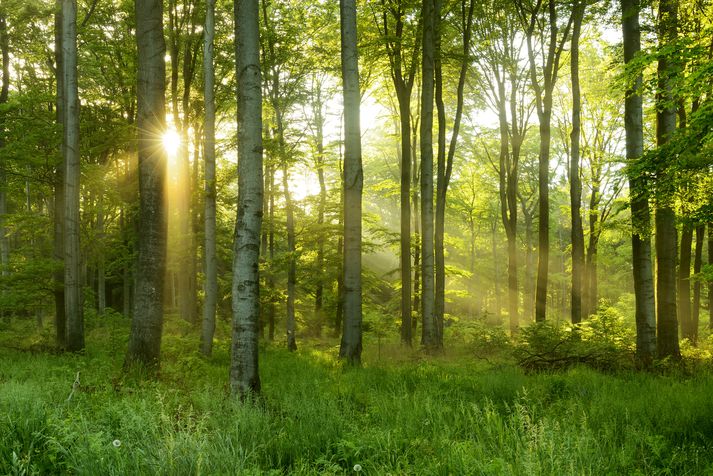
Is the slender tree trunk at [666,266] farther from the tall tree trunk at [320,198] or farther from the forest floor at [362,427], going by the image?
the tall tree trunk at [320,198]

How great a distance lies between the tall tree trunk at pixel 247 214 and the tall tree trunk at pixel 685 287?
47.1 feet

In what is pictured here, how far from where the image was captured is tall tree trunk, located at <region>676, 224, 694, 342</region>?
47.4 feet

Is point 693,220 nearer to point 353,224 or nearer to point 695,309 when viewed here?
point 353,224

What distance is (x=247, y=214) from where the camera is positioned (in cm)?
595

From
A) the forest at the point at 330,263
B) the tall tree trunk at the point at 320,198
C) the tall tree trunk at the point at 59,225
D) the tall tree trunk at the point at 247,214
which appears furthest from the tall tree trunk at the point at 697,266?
the tall tree trunk at the point at 59,225

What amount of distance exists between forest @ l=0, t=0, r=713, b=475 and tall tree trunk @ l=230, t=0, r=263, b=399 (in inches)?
1.2

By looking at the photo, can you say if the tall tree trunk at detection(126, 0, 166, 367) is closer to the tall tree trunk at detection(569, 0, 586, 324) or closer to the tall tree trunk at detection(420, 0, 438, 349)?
the tall tree trunk at detection(420, 0, 438, 349)

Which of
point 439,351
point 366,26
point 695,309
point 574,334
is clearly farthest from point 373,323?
point 695,309

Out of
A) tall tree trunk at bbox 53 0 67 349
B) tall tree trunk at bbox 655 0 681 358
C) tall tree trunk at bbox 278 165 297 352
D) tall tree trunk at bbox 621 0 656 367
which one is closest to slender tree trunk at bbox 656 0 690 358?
tall tree trunk at bbox 655 0 681 358

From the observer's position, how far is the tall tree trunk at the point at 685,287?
1446cm

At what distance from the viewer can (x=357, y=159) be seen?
9750 mm

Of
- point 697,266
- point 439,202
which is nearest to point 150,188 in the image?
point 439,202

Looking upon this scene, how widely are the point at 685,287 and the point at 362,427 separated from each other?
15.3 m

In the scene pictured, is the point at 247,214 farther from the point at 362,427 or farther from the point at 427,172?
the point at 427,172
